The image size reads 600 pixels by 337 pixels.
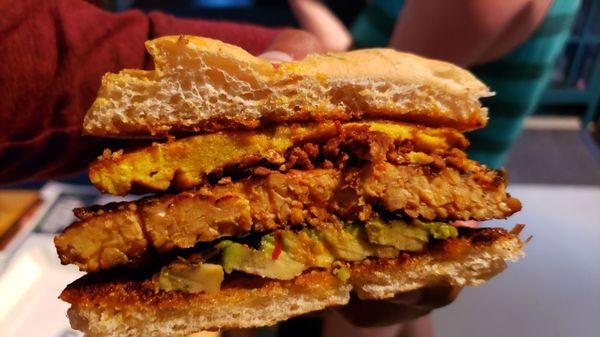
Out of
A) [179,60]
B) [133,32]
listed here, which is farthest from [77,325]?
[133,32]

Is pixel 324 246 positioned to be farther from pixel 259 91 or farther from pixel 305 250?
pixel 259 91

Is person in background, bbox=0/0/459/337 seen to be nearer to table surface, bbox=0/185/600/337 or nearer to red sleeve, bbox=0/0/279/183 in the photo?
red sleeve, bbox=0/0/279/183

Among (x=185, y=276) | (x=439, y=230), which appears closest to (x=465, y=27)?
(x=439, y=230)

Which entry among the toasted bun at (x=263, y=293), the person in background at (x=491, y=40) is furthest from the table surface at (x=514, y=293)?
the toasted bun at (x=263, y=293)

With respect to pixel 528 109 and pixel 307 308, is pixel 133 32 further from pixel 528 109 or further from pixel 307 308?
pixel 528 109

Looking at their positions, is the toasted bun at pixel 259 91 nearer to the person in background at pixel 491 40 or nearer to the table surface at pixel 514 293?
the person in background at pixel 491 40
